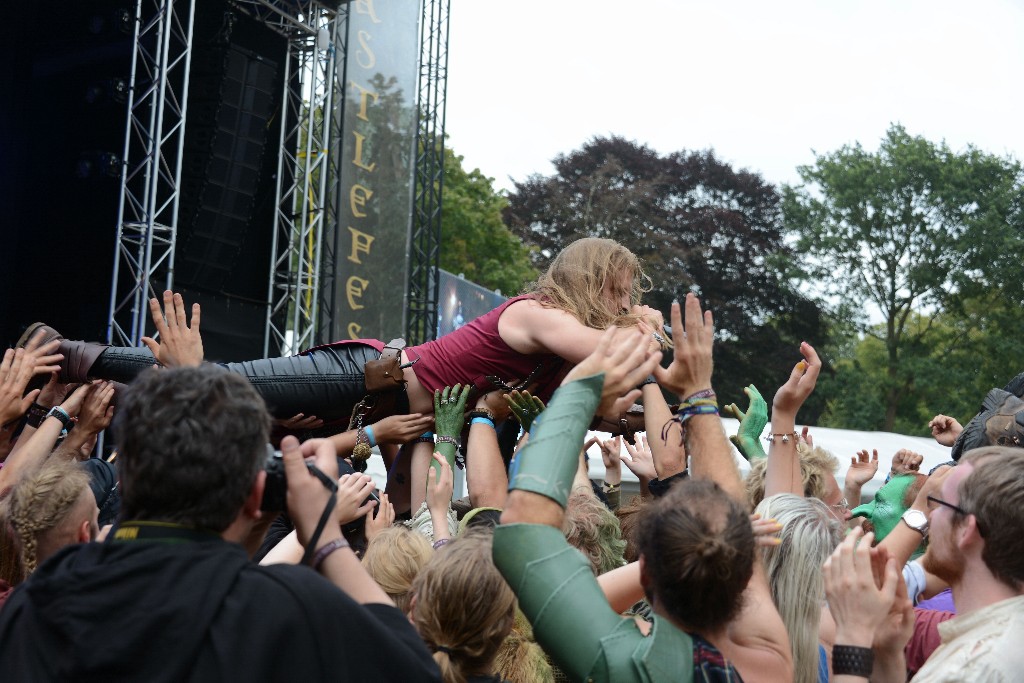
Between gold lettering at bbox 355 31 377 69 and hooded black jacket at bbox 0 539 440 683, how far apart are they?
11.7 meters

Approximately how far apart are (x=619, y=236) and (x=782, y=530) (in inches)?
1014

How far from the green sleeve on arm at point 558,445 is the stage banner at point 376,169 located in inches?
406

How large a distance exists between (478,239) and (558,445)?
83.3 ft

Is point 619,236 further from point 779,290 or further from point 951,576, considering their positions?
point 951,576

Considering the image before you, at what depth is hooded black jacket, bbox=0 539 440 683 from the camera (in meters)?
1.37

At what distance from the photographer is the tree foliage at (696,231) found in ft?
90.7

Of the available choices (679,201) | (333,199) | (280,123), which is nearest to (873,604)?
(280,123)

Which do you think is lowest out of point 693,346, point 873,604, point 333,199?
point 873,604

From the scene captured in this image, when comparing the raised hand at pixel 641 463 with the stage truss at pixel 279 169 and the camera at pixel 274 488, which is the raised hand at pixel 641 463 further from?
the stage truss at pixel 279 169

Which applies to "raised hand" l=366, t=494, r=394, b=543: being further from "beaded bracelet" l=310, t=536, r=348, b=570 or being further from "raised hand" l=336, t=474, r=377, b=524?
"beaded bracelet" l=310, t=536, r=348, b=570

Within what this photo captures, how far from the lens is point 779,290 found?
95.6 ft

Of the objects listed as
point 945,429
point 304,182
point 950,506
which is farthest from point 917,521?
point 304,182

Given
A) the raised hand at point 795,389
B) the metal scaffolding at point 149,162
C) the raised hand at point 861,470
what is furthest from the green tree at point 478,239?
the raised hand at point 795,389

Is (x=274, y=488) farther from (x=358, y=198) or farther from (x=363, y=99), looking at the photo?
(x=363, y=99)
